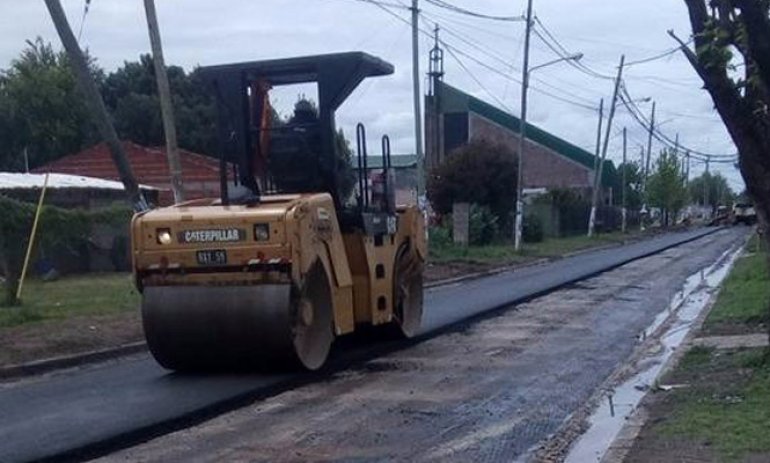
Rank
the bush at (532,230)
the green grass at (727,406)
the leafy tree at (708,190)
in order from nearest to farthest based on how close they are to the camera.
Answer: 1. the green grass at (727,406)
2. the bush at (532,230)
3. the leafy tree at (708,190)

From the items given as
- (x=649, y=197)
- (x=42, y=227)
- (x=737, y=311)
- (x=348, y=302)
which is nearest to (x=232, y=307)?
(x=348, y=302)

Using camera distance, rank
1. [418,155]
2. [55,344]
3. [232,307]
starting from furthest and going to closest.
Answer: [418,155] → [55,344] → [232,307]

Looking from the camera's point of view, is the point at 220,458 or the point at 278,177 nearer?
the point at 220,458

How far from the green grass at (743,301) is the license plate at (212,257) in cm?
769

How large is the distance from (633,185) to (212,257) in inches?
3552

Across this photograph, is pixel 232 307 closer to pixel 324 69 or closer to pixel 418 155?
pixel 324 69

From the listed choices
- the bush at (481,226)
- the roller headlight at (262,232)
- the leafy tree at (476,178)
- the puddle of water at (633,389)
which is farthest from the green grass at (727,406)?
the leafy tree at (476,178)

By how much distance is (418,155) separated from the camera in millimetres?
39406

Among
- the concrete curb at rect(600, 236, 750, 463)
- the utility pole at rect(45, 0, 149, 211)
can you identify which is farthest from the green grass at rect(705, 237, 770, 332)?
the utility pole at rect(45, 0, 149, 211)

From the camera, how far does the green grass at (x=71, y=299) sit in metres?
22.0

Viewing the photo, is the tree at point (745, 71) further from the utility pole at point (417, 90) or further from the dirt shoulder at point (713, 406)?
the utility pole at point (417, 90)

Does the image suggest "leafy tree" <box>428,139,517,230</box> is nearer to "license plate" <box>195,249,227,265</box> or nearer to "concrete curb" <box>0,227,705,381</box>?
"concrete curb" <box>0,227,705,381</box>

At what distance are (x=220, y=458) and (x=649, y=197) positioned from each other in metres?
98.7

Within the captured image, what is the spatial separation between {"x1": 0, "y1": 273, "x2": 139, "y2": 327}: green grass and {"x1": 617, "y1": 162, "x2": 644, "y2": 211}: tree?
68975 mm
